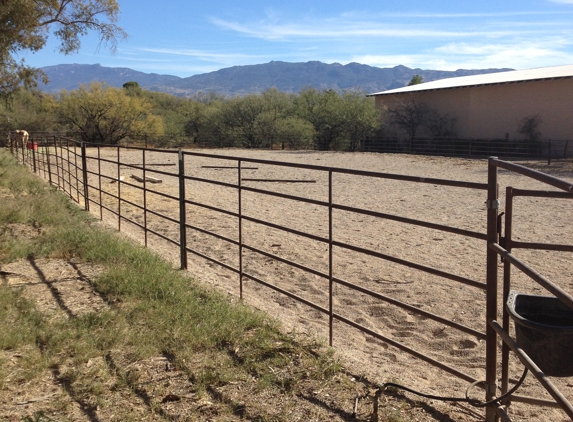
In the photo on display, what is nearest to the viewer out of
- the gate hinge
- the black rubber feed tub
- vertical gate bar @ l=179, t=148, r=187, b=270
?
the black rubber feed tub

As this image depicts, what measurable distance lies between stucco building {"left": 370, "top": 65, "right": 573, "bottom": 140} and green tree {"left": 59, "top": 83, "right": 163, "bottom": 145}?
21.6m

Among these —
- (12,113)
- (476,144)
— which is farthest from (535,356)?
(12,113)

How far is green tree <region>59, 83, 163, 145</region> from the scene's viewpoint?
4316 centimetres

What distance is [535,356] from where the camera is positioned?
8.78ft

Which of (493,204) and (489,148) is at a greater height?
(489,148)

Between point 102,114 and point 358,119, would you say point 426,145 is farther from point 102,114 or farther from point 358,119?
point 102,114

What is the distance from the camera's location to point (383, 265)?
7.74m

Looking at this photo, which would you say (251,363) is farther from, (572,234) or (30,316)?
(572,234)

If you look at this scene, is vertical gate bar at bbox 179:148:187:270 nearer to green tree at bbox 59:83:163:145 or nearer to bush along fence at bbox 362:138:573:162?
bush along fence at bbox 362:138:573:162

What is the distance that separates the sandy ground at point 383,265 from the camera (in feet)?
15.6

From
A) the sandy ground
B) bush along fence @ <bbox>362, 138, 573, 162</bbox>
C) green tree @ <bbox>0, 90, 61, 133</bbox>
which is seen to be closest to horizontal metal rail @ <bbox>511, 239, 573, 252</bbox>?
the sandy ground

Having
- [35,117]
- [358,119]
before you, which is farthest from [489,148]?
[35,117]

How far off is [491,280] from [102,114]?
43676 millimetres

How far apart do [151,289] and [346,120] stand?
130 ft
